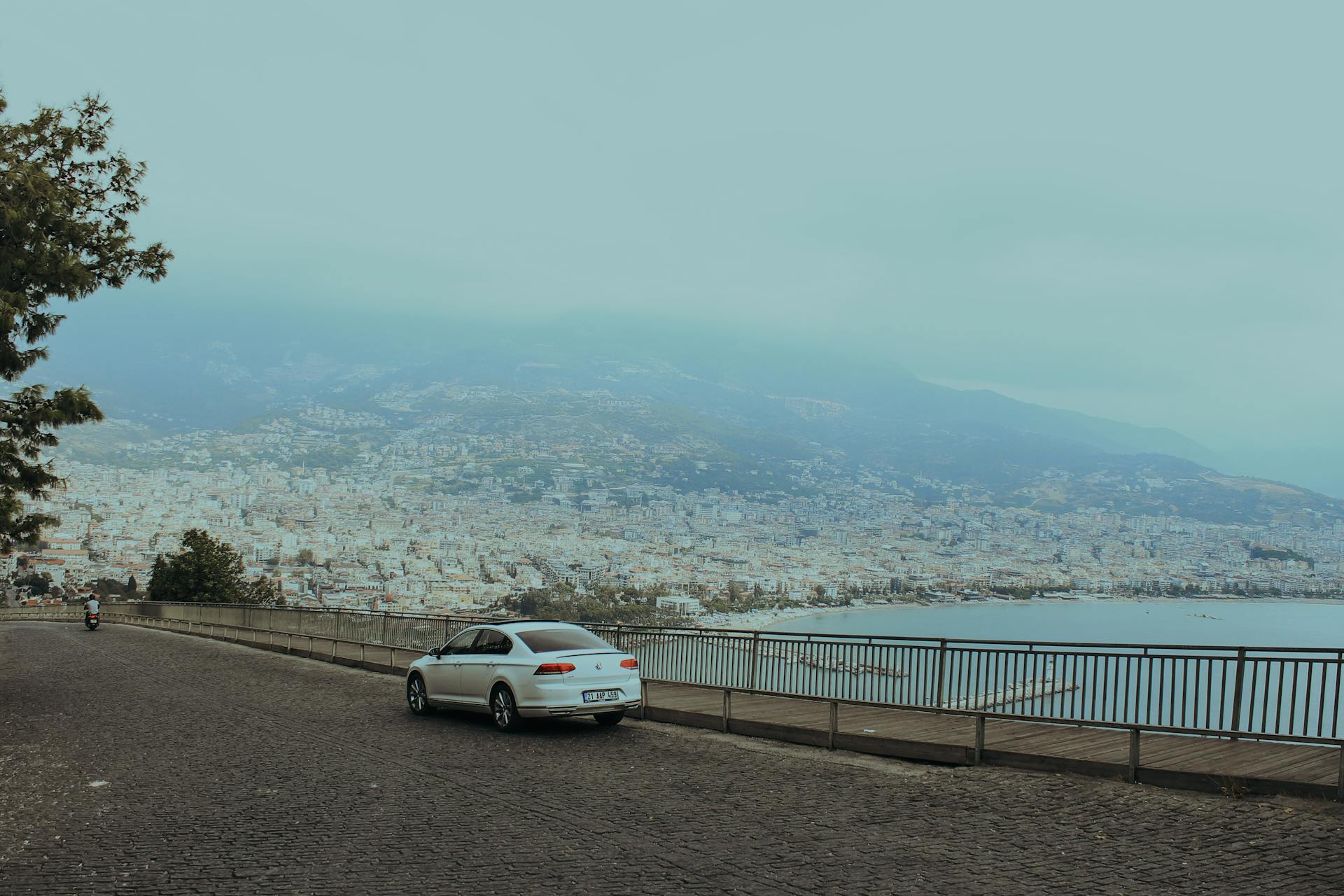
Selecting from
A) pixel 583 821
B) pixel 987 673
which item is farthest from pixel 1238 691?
pixel 583 821

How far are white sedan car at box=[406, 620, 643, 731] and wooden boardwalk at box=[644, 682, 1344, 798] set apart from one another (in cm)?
135

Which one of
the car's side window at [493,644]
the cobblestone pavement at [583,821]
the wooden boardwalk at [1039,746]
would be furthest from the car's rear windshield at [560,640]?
the wooden boardwalk at [1039,746]

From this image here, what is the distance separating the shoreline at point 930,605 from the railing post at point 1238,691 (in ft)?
123

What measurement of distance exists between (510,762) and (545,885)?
18.0 ft

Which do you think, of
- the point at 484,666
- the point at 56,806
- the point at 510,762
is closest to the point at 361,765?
the point at 510,762

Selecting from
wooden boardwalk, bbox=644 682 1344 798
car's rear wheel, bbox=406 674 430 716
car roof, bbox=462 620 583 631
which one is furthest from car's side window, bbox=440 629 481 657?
wooden boardwalk, bbox=644 682 1344 798

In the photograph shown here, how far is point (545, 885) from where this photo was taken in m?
6.57

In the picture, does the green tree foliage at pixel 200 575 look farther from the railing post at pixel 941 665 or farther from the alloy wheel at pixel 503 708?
the railing post at pixel 941 665

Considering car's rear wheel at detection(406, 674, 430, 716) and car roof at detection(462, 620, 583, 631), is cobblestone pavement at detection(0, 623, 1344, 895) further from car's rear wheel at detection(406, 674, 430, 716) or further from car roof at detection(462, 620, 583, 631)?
car's rear wheel at detection(406, 674, 430, 716)

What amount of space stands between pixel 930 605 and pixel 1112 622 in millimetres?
17824

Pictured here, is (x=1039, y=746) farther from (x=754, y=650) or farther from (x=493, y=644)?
(x=493, y=644)

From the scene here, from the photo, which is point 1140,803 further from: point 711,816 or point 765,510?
point 765,510

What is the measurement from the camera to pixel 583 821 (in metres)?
8.54

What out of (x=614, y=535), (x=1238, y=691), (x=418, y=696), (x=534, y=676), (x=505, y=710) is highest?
(x=1238, y=691)
